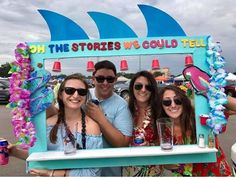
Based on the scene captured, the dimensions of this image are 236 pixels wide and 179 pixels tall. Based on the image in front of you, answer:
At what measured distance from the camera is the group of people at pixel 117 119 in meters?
2.47

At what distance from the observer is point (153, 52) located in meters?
2.48

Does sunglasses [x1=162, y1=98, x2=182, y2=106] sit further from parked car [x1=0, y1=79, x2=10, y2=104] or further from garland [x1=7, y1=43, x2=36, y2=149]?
parked car [x1=0, y1=79, x2=10, y2=104]

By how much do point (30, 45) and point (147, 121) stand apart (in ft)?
3.89

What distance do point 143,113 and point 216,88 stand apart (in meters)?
0.70

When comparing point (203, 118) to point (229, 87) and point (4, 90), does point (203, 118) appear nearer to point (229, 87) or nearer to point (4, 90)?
point (229, 87)

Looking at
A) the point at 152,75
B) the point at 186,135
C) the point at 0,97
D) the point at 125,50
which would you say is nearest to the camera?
the point at 125,50

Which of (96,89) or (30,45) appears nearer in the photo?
(30,45)

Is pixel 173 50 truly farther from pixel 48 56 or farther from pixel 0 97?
pixel 0 97

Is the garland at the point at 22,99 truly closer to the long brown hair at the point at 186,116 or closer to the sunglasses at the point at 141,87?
the sunglasses at the point at 141,87

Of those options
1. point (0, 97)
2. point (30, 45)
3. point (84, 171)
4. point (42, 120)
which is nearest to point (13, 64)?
point (30, 45)

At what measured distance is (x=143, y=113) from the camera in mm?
2816

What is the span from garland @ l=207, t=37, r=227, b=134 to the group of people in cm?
21

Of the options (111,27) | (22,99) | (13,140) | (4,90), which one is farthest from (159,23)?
(4,90)

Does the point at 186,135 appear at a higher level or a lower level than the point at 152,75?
lower
